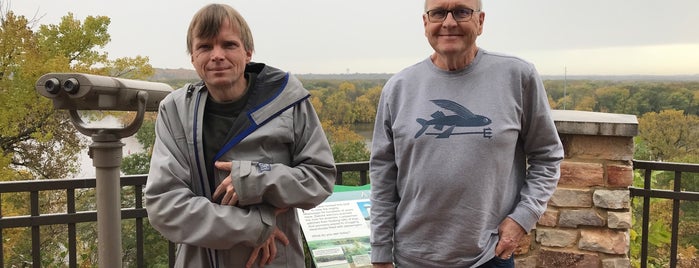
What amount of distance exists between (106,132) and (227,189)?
114cm

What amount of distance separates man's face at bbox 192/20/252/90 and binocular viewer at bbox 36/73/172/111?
3.18ft

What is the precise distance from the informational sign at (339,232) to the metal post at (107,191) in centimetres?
82

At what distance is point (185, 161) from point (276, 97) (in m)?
0.31

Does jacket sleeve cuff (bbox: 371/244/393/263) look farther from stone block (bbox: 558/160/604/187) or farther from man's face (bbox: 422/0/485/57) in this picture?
stone block (bbox: 558/160/604/187)

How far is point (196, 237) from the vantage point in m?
1.40

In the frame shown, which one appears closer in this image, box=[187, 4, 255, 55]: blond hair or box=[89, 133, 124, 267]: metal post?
box=[187, 4, 255, 55]: blond hair

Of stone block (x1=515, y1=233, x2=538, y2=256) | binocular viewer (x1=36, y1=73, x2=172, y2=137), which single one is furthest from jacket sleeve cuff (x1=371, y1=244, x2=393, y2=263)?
stone block (x1=515, y1=233, x2=538, y2=256)

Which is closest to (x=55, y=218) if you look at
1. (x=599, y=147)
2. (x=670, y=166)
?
(x=599, y=147)

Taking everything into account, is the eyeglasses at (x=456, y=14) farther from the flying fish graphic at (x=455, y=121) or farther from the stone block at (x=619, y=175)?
the stone block at (x=619, y=175)

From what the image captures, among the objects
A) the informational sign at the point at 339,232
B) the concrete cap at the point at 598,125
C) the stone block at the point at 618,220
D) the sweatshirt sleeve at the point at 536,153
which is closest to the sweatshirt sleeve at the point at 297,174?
the sweatshirt sleeve at the point at 536,153

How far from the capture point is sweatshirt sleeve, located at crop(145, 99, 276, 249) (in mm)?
1402

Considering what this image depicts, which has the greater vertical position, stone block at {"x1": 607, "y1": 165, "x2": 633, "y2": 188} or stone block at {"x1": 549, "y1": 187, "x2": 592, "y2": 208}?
stone block at {"x1": 607, "y1": 165, "x2": 633, "y2": 188}

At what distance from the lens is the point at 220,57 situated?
1.47 meters

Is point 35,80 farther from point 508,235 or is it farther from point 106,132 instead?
point 508,235
